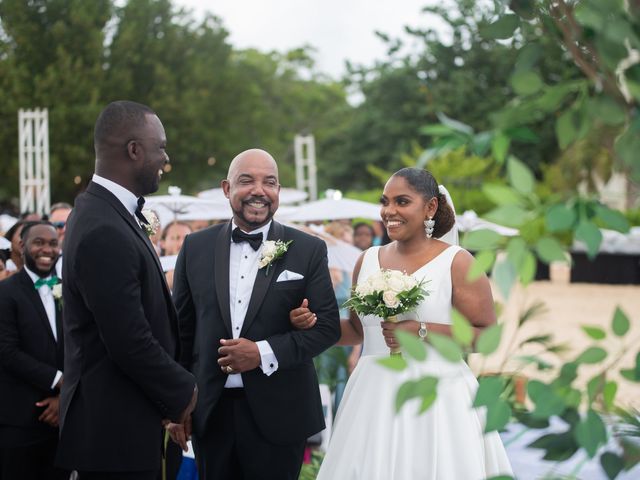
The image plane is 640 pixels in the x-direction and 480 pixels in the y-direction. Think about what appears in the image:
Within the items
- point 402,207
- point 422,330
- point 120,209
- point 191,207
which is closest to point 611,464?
point 120,209

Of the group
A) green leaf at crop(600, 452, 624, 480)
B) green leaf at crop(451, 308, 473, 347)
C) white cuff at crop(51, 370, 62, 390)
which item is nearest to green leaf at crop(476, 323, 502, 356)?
green leaf at crop(451, 308, 473, 347)

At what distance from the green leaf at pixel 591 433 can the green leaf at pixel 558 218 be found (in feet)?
1.33

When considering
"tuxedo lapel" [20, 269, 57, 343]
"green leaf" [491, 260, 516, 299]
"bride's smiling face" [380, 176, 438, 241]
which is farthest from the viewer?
"tuxedo lapel" [20, 269, 57, 343]

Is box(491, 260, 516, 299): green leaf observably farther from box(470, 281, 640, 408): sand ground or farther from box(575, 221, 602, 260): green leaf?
box(470, 281, 640, 408): sand ground

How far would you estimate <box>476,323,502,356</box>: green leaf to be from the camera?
1.63 m

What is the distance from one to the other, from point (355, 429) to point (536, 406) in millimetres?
3126

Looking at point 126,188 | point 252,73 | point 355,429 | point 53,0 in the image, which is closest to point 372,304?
point 355,429

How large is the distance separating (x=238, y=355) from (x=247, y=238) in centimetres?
72

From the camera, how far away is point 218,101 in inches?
1833

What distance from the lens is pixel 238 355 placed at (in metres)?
4.19

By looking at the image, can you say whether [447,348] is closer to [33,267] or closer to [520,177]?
[520,177]

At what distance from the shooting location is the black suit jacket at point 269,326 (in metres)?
4.37

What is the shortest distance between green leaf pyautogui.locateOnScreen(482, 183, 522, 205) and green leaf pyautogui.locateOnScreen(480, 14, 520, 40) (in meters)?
0.43

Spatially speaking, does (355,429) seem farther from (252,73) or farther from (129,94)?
(252,73)
